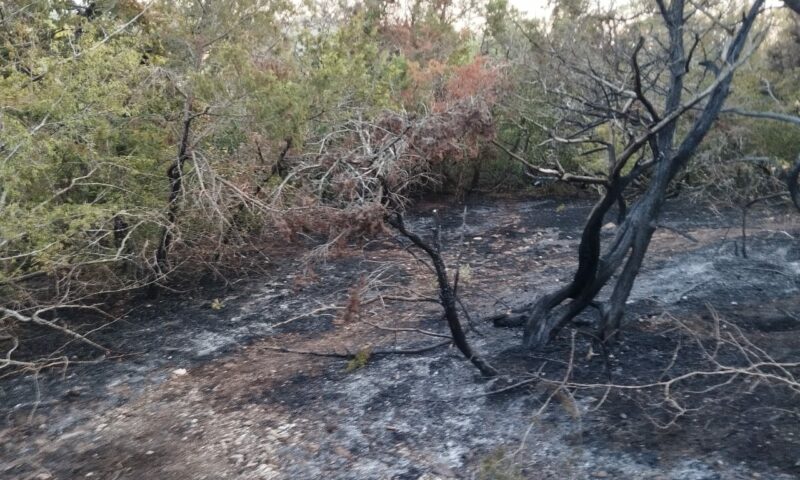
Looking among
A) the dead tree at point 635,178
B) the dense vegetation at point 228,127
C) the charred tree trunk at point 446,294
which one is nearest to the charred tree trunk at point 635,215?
the dead tree at point 635,178

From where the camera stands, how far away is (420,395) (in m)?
5.30

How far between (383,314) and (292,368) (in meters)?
1.34

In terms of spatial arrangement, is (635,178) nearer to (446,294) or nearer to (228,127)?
(446,294)

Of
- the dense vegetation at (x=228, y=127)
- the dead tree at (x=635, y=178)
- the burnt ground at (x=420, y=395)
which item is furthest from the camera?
the dense vegetation at (x=228, y=127)

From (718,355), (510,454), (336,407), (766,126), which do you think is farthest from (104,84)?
(766,126)

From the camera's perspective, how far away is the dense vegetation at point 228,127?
5.91 m

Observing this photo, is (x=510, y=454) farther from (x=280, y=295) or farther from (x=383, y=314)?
(x=280, y=295)

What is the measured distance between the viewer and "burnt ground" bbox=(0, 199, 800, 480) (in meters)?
4.39

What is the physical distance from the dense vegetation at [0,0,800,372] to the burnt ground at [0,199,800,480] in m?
0.72

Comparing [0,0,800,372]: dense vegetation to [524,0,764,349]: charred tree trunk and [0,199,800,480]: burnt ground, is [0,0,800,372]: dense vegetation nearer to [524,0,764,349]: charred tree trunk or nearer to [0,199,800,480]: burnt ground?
[524,0,764,349]: charred tree trunk

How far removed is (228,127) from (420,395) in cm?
418

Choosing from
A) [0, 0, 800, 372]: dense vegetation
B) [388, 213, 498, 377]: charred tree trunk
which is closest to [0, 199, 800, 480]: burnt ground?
[388, 213, 498, 377]: charred tree trunk

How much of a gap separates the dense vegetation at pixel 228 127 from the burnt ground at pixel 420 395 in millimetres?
719

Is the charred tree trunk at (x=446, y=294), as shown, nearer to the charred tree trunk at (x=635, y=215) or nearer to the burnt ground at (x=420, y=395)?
the burnt ground at (x=420, y=395)
